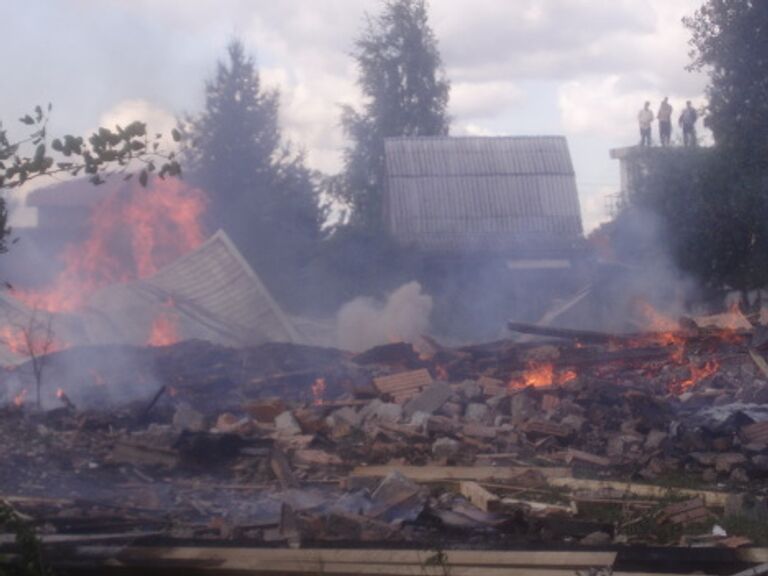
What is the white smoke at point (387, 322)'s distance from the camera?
21.4m

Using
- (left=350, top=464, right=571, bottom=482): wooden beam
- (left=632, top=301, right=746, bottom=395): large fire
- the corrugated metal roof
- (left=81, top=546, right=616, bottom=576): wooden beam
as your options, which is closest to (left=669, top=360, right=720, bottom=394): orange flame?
(left=632, top=301, right=746, bottom=395): large fire

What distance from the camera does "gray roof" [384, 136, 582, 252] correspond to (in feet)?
92.7

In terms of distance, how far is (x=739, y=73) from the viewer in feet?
64.8

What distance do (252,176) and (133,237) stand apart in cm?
686

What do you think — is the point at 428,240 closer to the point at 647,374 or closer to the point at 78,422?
the point at 647,374

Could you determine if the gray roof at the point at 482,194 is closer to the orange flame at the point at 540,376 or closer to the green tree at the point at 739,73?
the green tree at the point at 739,73

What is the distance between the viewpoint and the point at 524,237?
2830 cm

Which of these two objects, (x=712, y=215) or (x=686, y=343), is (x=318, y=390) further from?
(x=712, y=215)

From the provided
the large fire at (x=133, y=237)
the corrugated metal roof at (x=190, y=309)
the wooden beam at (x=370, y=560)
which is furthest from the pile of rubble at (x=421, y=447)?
the large fire at (x=133, y=237)

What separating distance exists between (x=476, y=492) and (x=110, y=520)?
3.02 m

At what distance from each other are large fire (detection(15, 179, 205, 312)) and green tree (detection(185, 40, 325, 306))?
292cm

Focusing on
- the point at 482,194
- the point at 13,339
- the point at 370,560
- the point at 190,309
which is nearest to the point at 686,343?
the point at 190,309

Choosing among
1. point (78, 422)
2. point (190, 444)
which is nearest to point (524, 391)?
point (190, 444)

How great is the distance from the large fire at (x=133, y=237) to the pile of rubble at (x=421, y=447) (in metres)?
8.05
